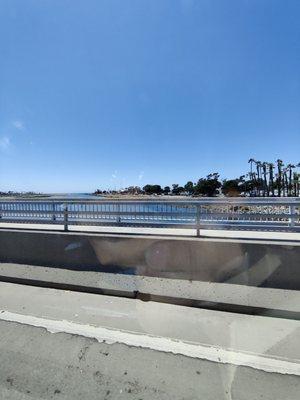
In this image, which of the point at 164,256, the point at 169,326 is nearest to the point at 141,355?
the point at 169,326

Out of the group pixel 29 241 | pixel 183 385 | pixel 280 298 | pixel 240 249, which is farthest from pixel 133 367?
pixel 29 241

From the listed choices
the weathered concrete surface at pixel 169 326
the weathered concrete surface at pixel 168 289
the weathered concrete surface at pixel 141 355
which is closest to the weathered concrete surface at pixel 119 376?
the weathered concrete surface at pixel 141 355

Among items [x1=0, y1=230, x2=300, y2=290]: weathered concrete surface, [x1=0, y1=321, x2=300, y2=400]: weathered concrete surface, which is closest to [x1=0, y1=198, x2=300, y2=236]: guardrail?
[x1=0, y1=230, x2=300, y2=290]: weathered concrete surface

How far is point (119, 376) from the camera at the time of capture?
378cm

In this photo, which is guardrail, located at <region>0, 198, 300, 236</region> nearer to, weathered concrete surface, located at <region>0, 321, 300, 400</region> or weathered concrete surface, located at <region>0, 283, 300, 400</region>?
weathered concrete surface, located at <region>0, 283, 300, 400</region>

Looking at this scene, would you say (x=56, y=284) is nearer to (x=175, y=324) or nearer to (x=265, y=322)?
(x=175, y=324)

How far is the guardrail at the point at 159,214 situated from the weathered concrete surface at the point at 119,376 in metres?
4.05

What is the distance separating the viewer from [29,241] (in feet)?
28.0

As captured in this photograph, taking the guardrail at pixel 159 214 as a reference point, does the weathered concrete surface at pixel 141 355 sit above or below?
below

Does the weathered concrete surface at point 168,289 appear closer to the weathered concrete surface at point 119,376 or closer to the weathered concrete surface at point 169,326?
the weathered concrete surface at point 169,326

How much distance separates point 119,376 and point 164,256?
146 inches

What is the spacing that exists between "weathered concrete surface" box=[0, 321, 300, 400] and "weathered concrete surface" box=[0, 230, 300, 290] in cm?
289

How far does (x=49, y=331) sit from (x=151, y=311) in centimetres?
170

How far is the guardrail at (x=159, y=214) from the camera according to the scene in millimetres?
8062
